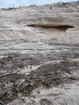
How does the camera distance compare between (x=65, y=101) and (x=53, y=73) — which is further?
(x=53, y=73)

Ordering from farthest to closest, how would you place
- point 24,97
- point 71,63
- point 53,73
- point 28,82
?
1. point 71,63
2. point 53,73
3. point 28,82
4. point 24,97

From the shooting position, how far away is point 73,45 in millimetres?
5180

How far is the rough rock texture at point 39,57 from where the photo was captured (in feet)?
10.7

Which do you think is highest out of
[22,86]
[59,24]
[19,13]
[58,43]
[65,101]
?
[19,13]

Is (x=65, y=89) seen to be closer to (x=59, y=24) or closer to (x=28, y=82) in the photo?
(x=28, y=82)

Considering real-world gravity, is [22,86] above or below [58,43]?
below

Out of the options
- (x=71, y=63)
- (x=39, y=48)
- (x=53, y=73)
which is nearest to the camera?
(x=53, y=73)

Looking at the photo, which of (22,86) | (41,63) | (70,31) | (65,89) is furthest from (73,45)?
(22,86)

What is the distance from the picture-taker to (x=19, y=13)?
6.49m

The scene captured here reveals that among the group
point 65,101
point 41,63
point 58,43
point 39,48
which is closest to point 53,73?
point 41,63

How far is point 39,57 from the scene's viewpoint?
4.11 meters

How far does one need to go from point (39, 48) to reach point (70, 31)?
82.5 inches

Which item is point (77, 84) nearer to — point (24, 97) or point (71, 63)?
point (71, 63)

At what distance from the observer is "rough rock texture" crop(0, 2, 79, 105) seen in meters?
3.26
